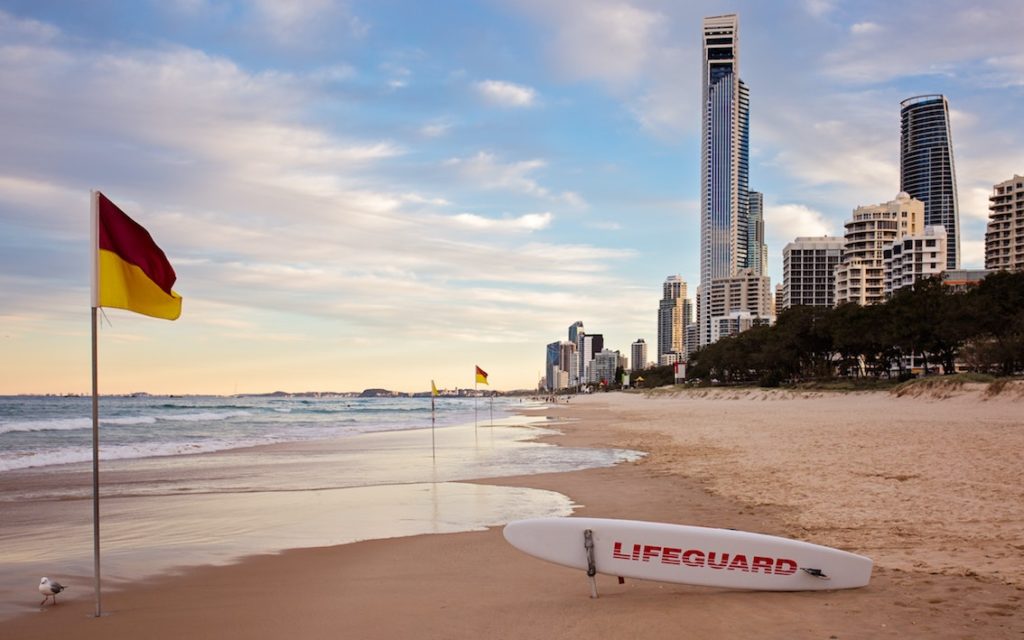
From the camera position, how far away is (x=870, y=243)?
176625 mm

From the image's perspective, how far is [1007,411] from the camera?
33.1 meters

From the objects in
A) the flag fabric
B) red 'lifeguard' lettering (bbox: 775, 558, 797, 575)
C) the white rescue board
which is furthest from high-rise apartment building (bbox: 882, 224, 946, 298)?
the flag fabric

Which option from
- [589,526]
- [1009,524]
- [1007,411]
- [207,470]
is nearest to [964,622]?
[589,526]

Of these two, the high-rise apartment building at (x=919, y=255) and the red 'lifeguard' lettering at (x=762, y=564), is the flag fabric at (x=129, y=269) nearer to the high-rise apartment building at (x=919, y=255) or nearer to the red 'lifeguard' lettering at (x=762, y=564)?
the red 'lifeguard' lettering at (x=762, y=564)

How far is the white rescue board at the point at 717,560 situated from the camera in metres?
6.72

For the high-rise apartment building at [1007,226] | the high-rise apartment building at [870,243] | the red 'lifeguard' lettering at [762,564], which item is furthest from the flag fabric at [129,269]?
the high-rise apartment building at [1007,226]

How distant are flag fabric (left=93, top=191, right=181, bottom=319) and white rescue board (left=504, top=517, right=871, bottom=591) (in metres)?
4.67

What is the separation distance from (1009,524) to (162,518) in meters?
12.4

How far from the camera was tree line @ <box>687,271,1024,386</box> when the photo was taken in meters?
58.5

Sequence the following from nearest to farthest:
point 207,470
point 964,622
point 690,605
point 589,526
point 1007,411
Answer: point 964,622 → point 690,605 → point 589,526 → point 207,470 → point 1007,411

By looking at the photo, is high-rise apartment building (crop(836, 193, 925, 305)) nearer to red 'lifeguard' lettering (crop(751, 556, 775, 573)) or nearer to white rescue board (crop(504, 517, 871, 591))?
white rescue board (crop(504, 517, 871, 591))

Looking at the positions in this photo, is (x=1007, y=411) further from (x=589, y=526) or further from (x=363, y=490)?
(x=589, y=526)

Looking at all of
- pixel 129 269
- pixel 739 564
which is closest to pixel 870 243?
pixel 739 564

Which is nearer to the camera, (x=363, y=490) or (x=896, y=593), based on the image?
(x=896, y=593)
